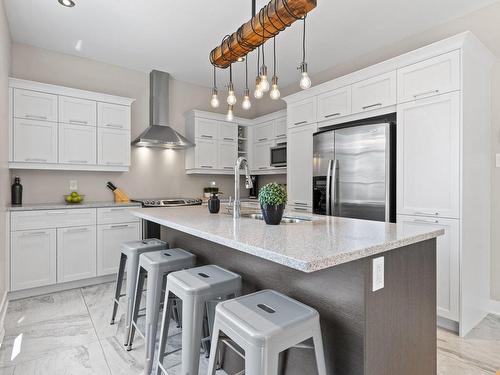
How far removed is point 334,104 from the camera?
3494 mm

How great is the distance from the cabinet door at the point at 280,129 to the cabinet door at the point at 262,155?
0.17m

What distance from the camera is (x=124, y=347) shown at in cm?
219

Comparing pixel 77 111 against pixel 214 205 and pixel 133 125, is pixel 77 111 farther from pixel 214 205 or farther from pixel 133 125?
pixel 214 205

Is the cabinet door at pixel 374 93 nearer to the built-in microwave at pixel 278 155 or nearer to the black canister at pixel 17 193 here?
the built-in microwave at pixel 278 155

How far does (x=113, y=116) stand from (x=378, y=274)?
3748 millimetres

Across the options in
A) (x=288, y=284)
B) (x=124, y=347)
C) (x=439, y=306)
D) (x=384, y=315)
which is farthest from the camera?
(x=439, y=306)

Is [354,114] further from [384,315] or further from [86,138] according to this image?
[86,138]

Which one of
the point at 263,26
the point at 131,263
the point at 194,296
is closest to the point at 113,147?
the point at 131,263

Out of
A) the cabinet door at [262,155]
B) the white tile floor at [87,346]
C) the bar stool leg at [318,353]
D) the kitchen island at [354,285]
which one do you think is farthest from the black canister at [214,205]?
the cabinet door at [262,155]

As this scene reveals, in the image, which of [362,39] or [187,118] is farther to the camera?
[187,118]

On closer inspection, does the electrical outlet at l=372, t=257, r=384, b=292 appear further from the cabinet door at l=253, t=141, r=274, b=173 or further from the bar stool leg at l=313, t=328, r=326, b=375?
the cabinet door at l=253, t=141, r=274, b=173

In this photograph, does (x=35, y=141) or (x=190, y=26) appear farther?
(x=35, y=141)

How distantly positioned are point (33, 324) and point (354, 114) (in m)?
3.71

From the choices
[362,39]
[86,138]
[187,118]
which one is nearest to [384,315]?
[362,39]
